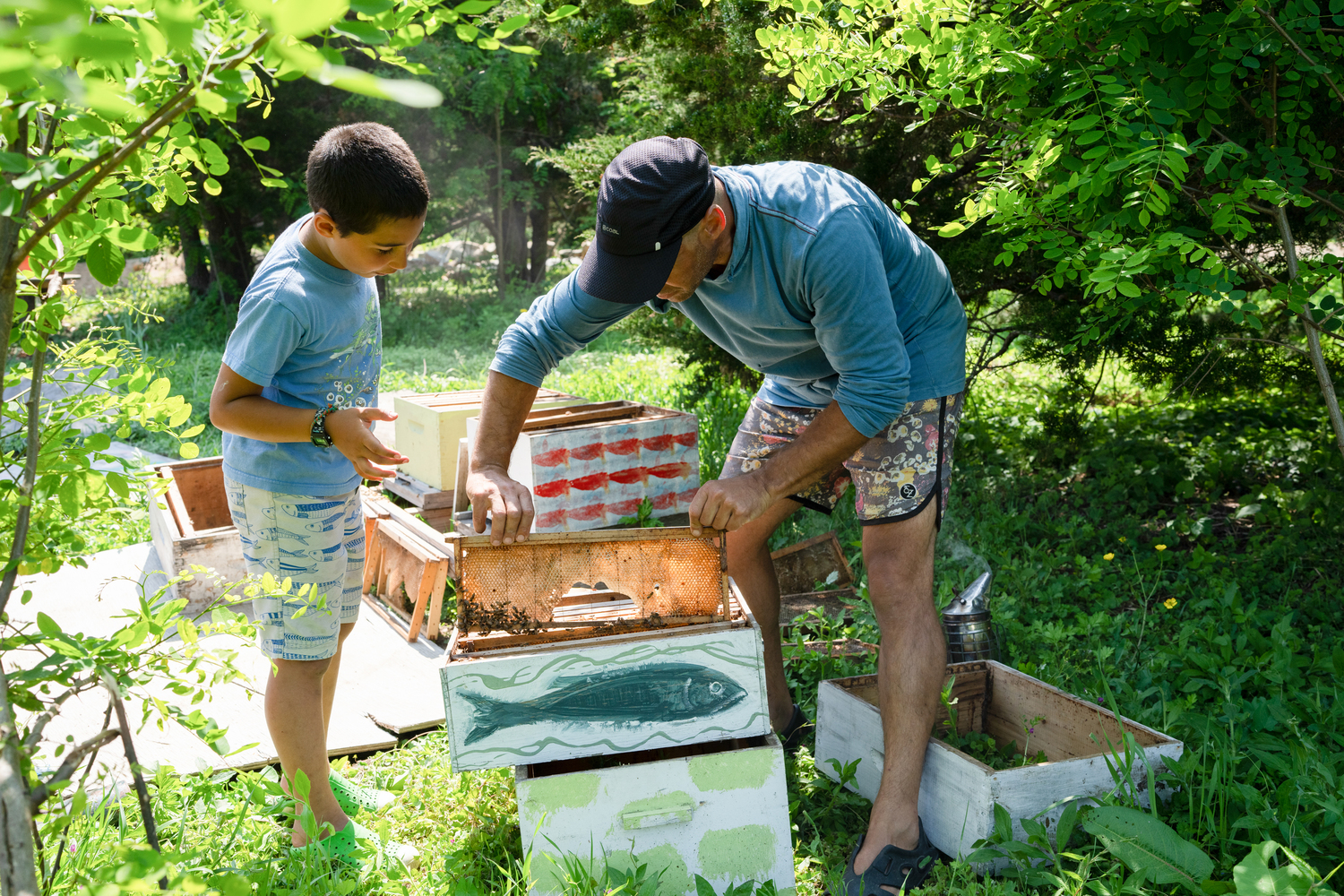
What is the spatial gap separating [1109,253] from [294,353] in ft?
6.84

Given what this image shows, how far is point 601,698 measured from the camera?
218 centimetres

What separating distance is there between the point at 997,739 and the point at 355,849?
1914 mm

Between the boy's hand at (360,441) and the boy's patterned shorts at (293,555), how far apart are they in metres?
0.26

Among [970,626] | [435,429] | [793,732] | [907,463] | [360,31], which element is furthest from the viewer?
[435,429]

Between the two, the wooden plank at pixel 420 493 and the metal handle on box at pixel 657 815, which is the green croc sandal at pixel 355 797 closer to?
the metal handle on box at pixel 657 815

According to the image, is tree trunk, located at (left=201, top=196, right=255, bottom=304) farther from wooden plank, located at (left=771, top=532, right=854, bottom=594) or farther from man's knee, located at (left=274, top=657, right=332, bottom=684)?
man's knee, located at (left=274, top=657, right=332, bottom=684)

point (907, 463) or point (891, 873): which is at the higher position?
point (907, 463)

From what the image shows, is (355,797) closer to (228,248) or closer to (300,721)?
(300,721)

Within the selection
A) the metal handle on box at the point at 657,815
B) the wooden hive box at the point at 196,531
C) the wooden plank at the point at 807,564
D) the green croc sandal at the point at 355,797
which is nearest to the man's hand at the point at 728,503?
the metal handle on box at the point at 657,815

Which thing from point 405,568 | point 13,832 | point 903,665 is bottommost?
point 405,568

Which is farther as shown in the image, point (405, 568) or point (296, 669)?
point (405, 568)

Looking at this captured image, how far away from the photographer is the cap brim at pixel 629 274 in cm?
221

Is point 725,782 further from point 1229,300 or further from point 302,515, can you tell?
point 1229,300

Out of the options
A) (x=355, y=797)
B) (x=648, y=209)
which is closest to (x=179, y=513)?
(x=355, y=797)
